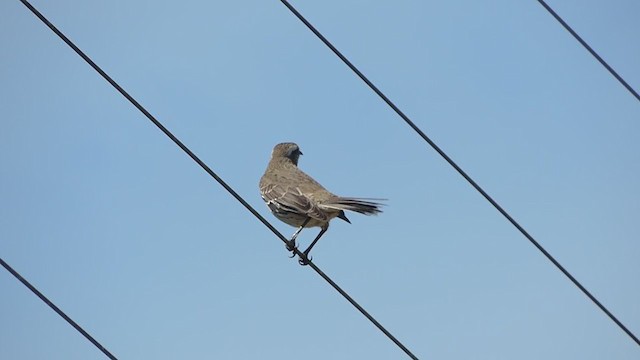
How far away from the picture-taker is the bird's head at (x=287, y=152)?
47.4 ft

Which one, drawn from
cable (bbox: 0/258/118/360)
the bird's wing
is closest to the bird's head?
the bird's wing

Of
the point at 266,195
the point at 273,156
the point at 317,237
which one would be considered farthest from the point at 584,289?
the point at 273,156

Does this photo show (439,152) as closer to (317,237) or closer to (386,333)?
(386,333)

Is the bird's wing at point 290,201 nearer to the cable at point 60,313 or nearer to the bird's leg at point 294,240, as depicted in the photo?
the bird's leg at point 294,240

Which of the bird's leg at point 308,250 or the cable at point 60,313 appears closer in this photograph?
the cable at point 60,313

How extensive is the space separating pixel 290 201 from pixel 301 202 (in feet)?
0.70

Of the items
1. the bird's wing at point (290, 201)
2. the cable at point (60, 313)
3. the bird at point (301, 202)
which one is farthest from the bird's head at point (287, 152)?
the cable at point (60, 313)

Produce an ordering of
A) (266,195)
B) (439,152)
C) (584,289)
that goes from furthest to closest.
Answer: (266,195)
(439,152)
(584,289)

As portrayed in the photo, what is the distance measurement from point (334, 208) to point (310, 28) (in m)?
3.46

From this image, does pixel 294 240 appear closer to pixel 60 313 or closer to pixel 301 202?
pixel 301 202

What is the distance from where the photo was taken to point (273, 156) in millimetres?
14570

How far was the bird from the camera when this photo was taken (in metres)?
11.3

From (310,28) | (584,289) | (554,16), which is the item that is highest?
(554,16)

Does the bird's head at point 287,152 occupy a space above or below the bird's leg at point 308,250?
above
